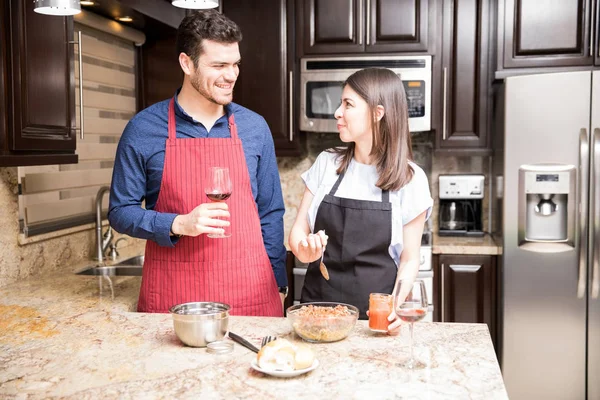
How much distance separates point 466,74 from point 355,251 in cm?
197

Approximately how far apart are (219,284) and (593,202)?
6.80 ft

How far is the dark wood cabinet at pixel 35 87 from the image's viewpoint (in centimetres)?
232

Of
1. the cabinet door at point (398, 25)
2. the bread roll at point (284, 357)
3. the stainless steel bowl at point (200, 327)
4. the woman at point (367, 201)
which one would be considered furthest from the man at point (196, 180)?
the cabinet door at point (398, 25)

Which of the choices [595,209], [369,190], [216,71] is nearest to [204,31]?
[216,71]

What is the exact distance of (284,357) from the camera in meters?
1.55

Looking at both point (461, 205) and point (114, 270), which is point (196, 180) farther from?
point (461, 205)

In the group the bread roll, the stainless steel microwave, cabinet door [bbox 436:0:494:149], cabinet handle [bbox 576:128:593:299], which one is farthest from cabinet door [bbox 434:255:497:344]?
the bread roll

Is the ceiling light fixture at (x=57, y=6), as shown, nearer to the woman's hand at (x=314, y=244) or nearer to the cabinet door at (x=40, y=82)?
the cabinet door at (x=40, y=82)

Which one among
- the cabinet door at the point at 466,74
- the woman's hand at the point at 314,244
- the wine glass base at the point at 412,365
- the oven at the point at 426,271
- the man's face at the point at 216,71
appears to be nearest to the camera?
the wine glass base at the point at 412,365

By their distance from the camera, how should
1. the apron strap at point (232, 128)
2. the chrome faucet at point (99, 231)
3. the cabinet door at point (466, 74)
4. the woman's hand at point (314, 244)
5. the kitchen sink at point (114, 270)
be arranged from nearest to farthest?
the woman's hand at point (314, 244)
the apron strap at point (232, 128)
the kitchen sink at point (114, 270)
the chrome faucet at point (99, 231)
the cabinet door at point (466, 74)

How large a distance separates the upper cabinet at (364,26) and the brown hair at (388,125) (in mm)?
1751

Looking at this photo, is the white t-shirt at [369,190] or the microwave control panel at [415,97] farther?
the microwave control panel at [415,97]

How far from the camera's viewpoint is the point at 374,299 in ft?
5.95

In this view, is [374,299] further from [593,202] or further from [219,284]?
[593,202]
